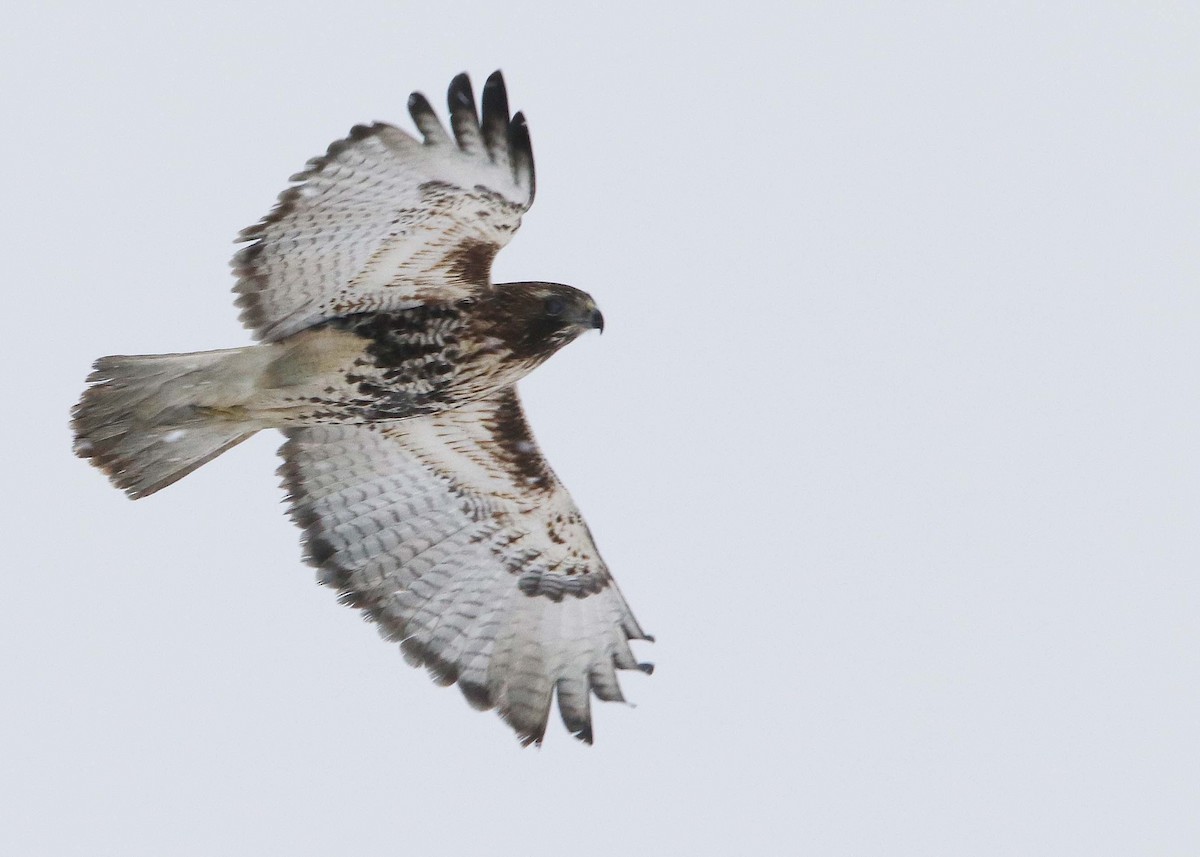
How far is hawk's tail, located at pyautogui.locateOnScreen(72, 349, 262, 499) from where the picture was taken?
26.0 ft

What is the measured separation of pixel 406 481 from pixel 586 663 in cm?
126

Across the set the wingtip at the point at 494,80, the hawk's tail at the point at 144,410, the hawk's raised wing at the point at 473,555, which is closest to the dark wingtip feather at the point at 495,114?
the wingtip at the point at 494,80

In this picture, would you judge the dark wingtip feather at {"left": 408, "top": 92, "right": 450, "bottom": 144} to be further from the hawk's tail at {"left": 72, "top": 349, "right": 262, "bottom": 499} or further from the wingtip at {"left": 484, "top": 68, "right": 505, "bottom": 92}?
the hawk's tail at {"left": 72, "top": 349, "right": 262, "bottom": 499}

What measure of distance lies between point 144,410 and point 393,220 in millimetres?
1498

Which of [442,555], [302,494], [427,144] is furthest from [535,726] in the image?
[427,144]

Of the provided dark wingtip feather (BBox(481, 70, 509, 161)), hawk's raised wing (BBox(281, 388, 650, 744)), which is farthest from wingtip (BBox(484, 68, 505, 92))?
hawk's raised wing (BBox(281, 388, 650, 744))

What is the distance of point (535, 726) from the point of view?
825 centimetres

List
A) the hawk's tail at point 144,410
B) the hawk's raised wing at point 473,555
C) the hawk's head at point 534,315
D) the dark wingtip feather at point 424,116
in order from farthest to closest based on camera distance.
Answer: the hawk's raised wing at point 473,555 → the hawk's tail at point 144,410 → the hawk's head at point 534,315 → the dark wingtip feather at point 424,116

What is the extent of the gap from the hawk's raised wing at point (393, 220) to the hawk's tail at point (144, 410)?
0.40 meters

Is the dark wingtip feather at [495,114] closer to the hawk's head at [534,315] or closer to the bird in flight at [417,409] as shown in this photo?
the bird in flight at [417,409]

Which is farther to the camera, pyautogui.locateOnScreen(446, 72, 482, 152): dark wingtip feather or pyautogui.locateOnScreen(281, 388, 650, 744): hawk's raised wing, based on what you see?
pyautogui.locateOnScreen(281, 388, 650, 744): hawk's raised wing

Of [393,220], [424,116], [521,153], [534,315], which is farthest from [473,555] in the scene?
[424,116]

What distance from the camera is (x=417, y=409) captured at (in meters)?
7.93

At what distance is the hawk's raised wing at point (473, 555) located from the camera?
27.4 ft
